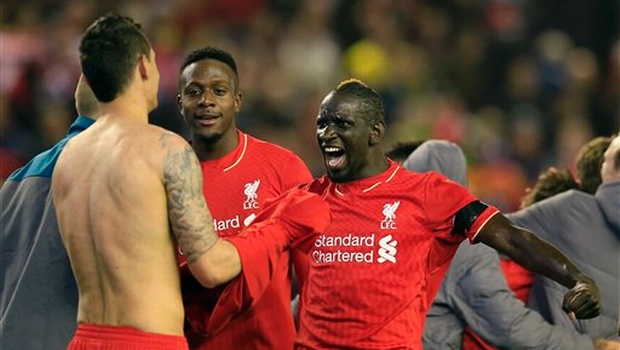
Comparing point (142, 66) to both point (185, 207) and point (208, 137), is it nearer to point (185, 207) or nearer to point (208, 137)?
point (185, 207)

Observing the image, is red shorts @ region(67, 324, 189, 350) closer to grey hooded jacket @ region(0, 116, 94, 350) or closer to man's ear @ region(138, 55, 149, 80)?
grey hooded jacket @ region(0, 116, 94, 350)

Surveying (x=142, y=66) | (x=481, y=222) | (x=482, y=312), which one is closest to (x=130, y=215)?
(x=142, y=66)

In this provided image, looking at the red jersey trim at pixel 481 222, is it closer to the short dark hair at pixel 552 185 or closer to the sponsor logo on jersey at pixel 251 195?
the sponsor logo on jersey at pixel 251 195

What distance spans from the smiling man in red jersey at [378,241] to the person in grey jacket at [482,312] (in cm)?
93

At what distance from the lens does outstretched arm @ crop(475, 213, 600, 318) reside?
17.6ft

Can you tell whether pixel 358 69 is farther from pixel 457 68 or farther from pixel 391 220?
pixel 391 220

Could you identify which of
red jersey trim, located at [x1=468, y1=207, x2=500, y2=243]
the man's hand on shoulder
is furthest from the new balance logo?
the man's hand on shoulder

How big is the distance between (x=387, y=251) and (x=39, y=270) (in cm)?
150

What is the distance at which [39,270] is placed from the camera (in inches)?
236

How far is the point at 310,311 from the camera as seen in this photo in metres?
5.67

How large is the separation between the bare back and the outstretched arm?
1.14m

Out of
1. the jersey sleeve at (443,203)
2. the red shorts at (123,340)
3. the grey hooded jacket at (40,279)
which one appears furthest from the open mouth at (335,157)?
the grey hooded jacket at (40,279)

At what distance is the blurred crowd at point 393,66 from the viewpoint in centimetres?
1239

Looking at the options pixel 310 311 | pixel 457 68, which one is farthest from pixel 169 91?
pixel 310 311
